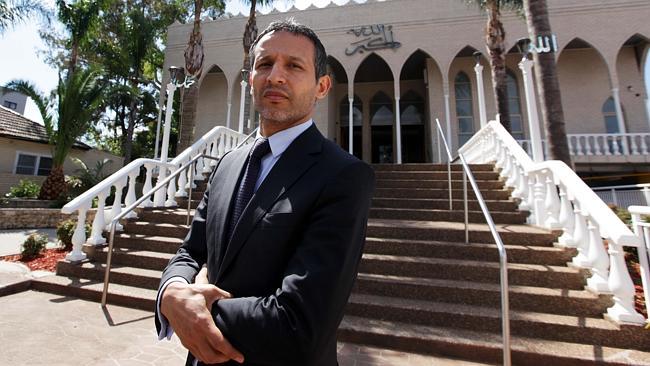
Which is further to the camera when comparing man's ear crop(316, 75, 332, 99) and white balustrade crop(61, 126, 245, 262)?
white balustrade crop(61, 126, 245, 262)

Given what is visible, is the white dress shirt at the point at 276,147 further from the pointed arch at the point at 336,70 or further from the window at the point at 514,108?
the window at the point at 514,108

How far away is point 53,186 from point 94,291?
11.0m

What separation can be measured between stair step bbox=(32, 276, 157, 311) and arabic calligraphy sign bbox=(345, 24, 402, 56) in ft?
40.4

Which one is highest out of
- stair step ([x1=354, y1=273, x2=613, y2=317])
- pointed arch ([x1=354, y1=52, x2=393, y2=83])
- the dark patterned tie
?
pointed arch ([x1=354, y1=52, x2=393, y2=83])

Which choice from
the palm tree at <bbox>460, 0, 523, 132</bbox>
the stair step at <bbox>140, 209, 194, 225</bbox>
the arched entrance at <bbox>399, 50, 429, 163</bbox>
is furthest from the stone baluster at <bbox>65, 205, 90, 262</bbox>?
the arched entrance at <bbox>399, 50, 429, 163</bbox>

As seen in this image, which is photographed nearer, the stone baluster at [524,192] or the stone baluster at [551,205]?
the stone baluster at [551,205]

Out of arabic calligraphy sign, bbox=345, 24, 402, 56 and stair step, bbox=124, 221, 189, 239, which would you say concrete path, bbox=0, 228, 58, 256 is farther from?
arabic calligraphy sign, bbox=345, 24, 402, 56

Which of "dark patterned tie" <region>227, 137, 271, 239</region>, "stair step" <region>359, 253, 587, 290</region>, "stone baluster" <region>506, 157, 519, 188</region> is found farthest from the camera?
"stone baluster" <region>506, 157, 519, 188</region>

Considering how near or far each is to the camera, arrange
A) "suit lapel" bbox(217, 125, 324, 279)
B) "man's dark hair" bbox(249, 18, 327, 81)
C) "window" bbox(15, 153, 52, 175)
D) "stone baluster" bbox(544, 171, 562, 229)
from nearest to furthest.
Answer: "suit lapel" bbox(217, 125, 324, 279) < "man's dark hair" bbox(249, 18, 327, 81) < "stone baluster" bbox(544, 171, 562, 229) < "window" bbox(15, 153, 52, 175)

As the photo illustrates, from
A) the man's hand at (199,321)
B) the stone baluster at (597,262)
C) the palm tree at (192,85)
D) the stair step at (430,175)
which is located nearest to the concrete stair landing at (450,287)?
the stone baluster at (597,262)

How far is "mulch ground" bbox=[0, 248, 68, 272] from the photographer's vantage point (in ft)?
16.6

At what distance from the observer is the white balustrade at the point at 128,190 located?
4957mm

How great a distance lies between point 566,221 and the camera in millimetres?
4191

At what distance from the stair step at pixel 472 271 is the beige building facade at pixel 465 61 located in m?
7.94
